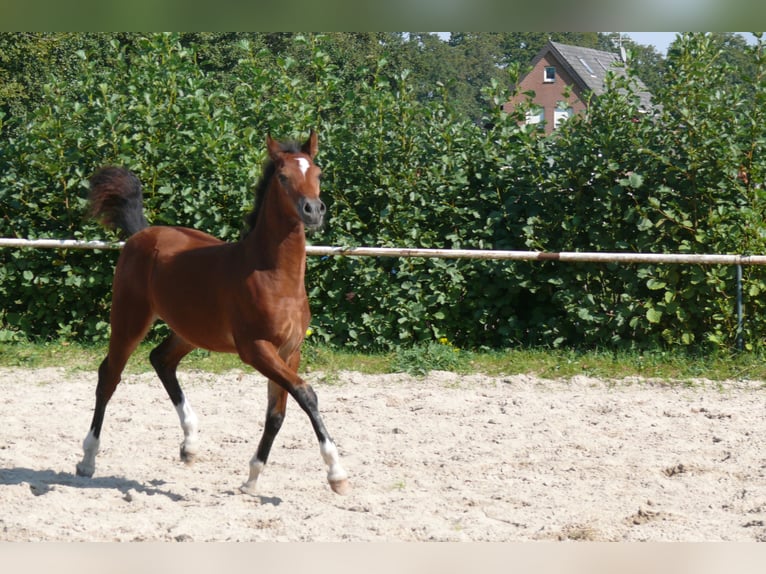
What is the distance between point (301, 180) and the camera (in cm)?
442

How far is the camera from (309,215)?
14.0 ft

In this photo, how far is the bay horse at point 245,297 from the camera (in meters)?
4.59

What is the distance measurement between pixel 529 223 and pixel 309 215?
4.60m

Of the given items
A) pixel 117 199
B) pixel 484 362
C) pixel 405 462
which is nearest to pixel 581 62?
pixel 484 362

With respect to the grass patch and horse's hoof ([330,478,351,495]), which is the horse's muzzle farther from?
the grass patch

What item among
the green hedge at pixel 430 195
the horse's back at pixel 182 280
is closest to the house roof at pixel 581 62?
the green hedge at pixel 430 195

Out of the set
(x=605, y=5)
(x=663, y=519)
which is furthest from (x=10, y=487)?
(x=605, y=5)

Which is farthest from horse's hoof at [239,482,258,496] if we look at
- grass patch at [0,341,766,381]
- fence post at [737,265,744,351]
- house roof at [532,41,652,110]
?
house roof at [532,41,652,110]

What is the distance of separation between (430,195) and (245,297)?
4.35 metres

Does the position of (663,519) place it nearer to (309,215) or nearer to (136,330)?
(309,215)

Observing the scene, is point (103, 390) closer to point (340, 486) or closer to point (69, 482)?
point (69, 482)

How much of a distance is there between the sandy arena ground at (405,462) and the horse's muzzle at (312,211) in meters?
1.44

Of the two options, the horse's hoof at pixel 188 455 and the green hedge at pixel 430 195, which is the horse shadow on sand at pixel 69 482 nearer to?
the horse's hoof at pixel 188 455

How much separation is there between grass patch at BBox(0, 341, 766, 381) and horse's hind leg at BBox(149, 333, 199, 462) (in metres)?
2.43
